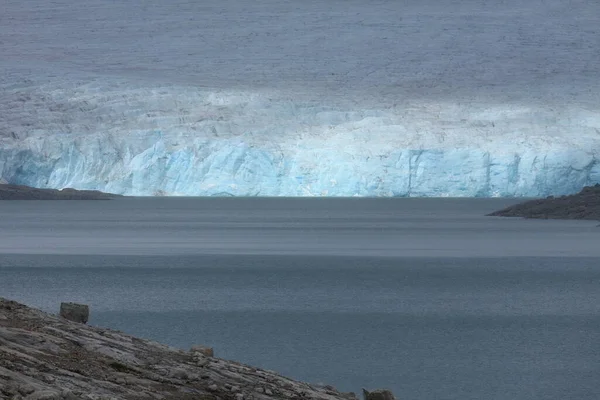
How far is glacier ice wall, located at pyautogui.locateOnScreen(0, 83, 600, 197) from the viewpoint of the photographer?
3638 cm

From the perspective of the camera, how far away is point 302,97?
46594mm

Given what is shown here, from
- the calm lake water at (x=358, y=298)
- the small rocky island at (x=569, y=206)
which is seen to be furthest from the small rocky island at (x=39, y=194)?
the calm lake water at (x=358, y=298)

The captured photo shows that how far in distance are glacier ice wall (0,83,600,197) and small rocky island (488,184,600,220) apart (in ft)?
2.02

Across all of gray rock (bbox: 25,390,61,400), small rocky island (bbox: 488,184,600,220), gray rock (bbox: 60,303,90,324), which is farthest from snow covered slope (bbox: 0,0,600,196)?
gray rock (bbox: 25,390,61,400)

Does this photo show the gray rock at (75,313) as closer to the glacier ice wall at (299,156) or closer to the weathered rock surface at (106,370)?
the weathered rock surface at (106,370)

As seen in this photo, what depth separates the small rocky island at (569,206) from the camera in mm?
33031

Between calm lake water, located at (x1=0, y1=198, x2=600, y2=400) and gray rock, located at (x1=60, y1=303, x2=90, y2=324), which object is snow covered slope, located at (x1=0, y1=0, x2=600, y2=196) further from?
gray rock, located at (x1=60, y1=303, x2=90, y2=324)

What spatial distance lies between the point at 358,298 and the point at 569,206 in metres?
21.8

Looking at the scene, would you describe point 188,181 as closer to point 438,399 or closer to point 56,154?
point 56,154

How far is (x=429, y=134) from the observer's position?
3912 cm

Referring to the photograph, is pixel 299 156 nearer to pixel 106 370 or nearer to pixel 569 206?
pixel 569 206

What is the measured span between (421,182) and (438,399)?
2967 cm

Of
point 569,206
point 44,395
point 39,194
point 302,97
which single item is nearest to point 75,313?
point 44,395

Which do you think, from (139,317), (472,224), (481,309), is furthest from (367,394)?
(472,224)
